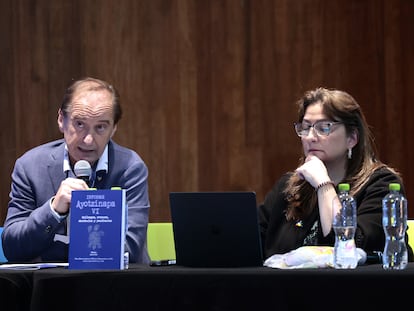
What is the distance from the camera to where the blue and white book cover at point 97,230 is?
2.54m

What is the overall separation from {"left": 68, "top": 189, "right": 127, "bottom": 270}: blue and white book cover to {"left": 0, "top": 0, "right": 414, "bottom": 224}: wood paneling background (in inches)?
106

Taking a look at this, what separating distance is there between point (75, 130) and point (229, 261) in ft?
3.64

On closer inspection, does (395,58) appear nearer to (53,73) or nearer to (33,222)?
(53,73)

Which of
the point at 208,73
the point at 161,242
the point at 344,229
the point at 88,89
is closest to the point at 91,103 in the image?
the point at 88,89

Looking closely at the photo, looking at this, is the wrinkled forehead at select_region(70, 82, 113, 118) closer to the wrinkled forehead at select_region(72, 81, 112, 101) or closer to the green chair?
the wrinkled forehead at select_region(72, 81, 112, 101)

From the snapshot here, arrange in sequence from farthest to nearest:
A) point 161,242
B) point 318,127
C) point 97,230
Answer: point 161,242, point 318,127, point 97,230

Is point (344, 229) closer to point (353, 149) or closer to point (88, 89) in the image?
point (353, 149)

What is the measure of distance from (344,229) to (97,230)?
791 mm

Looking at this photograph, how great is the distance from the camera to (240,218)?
8.39ft

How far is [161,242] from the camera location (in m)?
3.70

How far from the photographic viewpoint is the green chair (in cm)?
368
